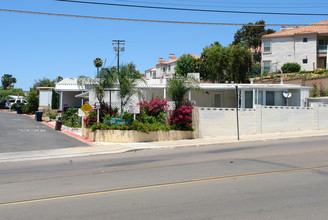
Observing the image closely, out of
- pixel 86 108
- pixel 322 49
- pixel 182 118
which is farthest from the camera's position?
pixel 322 49

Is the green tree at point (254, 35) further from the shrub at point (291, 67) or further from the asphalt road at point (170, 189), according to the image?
the asphalt road at point (170, 189)

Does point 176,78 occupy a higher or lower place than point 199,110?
higher

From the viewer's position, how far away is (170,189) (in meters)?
7.99

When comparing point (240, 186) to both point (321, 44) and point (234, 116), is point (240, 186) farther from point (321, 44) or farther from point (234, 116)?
point (321, 44)

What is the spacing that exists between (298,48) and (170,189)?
45.3 metres

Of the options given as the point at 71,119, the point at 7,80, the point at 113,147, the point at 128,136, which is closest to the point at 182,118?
the point at 128,136

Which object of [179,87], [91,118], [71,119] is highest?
[179,87]

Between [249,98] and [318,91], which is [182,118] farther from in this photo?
[318,91]

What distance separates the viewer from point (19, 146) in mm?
17062

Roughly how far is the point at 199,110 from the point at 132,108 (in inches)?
167

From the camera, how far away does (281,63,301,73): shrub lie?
44878 millimetres

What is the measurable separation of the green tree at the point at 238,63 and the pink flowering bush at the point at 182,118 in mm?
23268

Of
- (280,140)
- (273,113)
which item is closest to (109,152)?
(280,140)

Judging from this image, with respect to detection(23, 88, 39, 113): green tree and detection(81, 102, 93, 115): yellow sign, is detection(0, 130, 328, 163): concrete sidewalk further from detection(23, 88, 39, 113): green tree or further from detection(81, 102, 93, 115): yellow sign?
detection(23, 88, 39, 113): green tree
